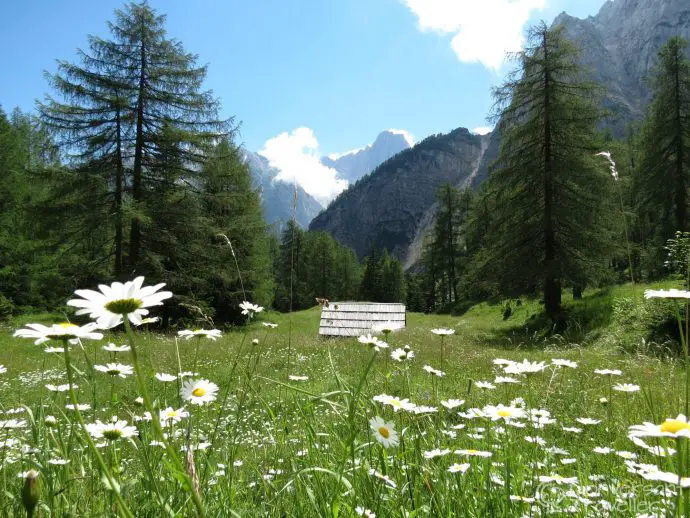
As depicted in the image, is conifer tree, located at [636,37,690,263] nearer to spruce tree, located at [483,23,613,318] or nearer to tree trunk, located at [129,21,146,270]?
spruce tree, located at [483,23,613,318]

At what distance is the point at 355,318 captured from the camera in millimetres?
14227

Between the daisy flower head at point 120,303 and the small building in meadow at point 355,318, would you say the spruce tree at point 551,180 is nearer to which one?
the small building in meadow at point 355,318

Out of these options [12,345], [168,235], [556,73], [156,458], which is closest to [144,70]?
[168,235]

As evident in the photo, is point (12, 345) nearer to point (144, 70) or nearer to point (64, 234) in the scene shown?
point (64, 234)

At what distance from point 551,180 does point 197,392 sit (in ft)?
53.8

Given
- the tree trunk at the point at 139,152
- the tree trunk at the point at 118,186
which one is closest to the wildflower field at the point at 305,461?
the tree trunk at the point at 118,186

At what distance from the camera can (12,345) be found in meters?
11.6

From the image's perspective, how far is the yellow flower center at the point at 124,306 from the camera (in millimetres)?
705

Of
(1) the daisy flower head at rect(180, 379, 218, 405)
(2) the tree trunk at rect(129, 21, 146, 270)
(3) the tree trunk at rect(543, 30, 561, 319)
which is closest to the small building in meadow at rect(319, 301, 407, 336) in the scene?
(3) the tree trunk at rect(543, 30, 561, 319)

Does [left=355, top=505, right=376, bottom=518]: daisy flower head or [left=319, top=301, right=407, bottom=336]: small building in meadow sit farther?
[left=319, top=301, right=407, bottom=336]: small building in meadow

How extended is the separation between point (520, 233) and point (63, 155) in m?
17.0

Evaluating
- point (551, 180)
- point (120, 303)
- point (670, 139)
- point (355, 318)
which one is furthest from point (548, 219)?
point (120, 303)

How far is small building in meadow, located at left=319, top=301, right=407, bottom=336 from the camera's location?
13586 mm

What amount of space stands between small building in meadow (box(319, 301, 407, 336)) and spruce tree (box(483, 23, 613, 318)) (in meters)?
4.48
